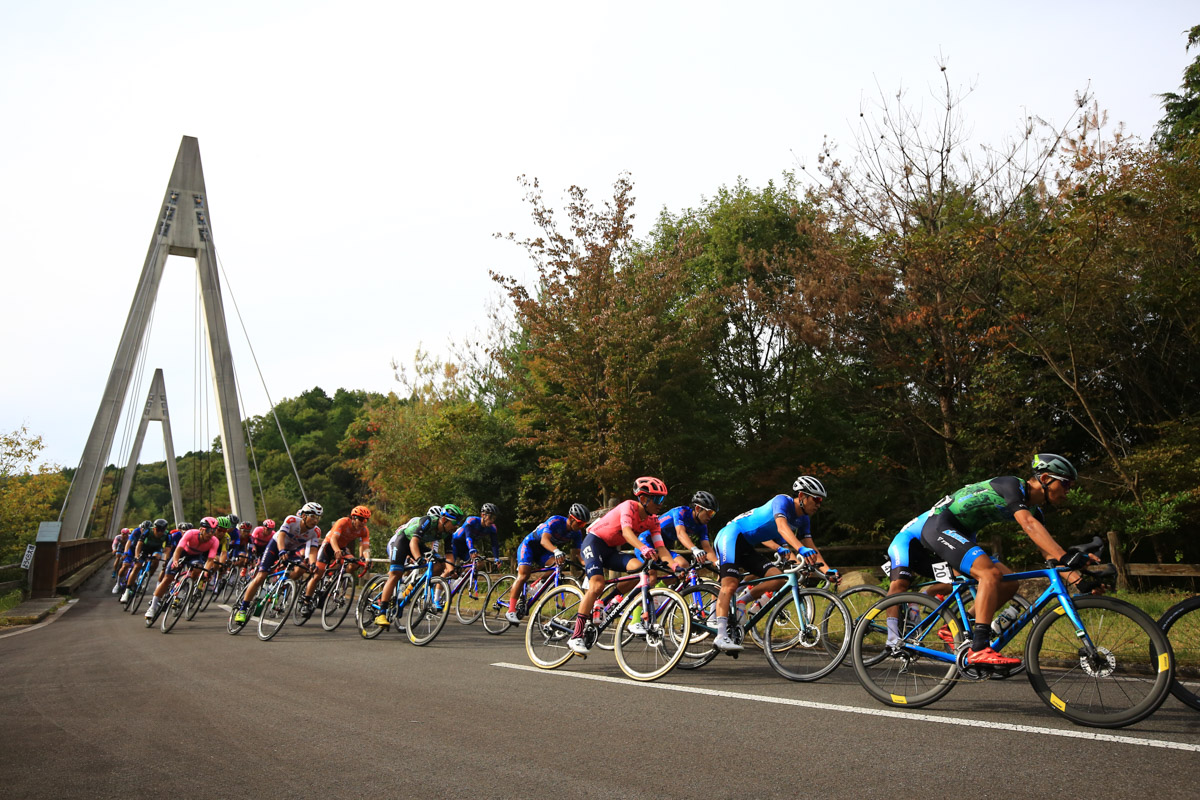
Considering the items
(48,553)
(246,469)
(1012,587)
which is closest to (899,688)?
(1012,587)

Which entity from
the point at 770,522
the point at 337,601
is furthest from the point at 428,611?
the point at 770,522

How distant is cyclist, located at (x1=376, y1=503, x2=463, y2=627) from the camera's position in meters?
12.0

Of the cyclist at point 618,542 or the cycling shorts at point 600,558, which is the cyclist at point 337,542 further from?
the cyclist at point 618,542

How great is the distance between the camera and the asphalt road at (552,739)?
4.20m

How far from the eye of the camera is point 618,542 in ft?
29.3

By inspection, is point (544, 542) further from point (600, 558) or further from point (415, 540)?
point (600, 558)

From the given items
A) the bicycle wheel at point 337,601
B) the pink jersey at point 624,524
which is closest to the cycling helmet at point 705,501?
the pink jersey at point 624,524

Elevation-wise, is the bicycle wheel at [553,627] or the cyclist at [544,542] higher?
the cyclist at [544,542]

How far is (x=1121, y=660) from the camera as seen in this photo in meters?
4.95

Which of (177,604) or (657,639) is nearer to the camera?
(657,639)

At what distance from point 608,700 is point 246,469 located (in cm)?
2734

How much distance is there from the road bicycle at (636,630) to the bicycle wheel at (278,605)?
5.76 m

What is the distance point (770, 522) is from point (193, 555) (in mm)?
11650

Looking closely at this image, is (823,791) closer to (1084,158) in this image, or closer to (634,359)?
(1084,158)
